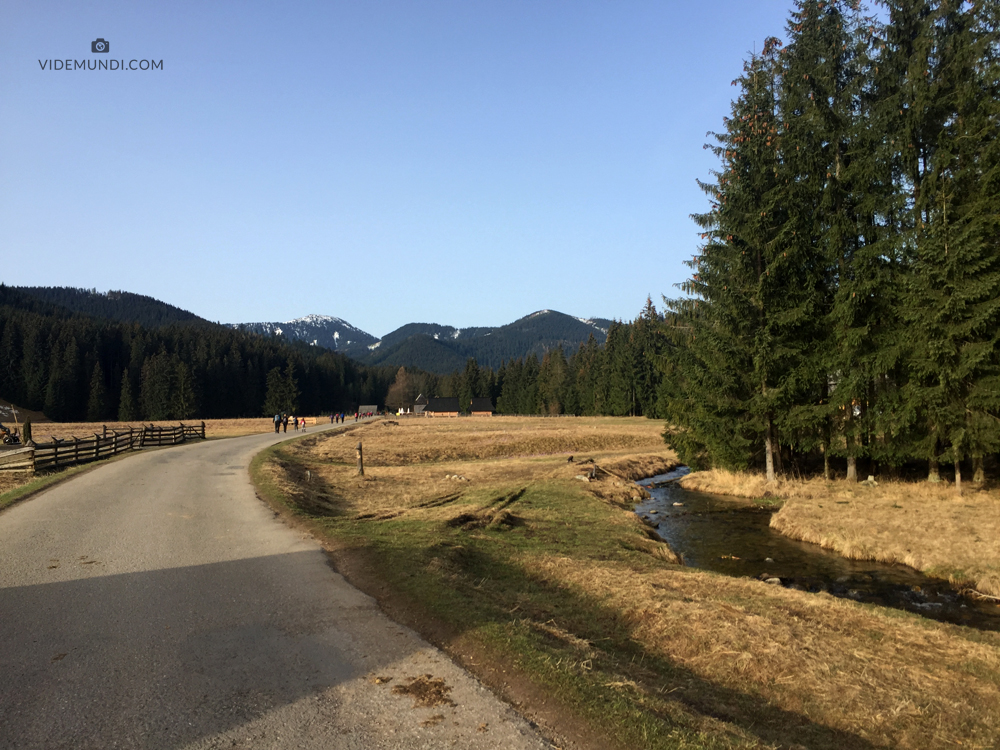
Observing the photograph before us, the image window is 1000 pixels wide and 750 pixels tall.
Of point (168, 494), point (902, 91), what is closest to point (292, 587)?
point (168, 494)

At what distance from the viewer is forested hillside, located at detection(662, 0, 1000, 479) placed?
18250mm

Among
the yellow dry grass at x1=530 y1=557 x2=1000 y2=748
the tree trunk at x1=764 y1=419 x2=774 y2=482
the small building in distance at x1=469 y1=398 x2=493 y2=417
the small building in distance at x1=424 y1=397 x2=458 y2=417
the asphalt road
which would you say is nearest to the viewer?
the asphalt road

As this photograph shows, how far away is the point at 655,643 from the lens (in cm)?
806

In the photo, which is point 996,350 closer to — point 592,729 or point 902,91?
point 902,91

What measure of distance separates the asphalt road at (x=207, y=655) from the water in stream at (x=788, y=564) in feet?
32.8

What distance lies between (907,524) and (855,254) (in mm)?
10113

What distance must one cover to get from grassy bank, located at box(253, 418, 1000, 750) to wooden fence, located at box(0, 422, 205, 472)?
1556 cm

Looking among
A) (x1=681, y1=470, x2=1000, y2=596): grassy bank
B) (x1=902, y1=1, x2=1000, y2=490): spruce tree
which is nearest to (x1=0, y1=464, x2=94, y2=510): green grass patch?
(x1=681, y1=470, x2=1000, y2=596): grassy bank

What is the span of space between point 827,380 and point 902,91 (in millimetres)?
10905

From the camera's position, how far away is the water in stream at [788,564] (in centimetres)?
1130

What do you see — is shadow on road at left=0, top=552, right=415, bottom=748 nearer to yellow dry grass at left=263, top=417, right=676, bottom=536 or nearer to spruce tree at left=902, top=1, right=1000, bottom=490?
yellow dry grass at left=263, top=417, right=676, bottom=536

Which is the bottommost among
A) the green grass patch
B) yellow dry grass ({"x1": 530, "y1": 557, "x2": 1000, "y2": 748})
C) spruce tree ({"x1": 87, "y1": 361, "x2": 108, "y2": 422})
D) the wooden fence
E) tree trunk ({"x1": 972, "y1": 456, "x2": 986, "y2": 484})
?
yellow dry grass ({"x1": 530, "y1": 557, "x2": 1000, "y2": 748})

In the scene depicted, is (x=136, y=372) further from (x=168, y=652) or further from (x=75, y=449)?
(x=168, y=652)

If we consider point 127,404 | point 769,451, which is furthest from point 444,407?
point 769,451
